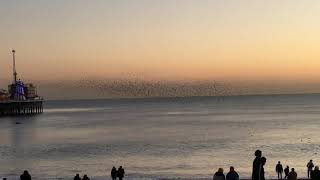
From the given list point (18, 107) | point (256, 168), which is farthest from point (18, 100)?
point (256, 168)

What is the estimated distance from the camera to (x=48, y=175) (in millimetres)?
39781

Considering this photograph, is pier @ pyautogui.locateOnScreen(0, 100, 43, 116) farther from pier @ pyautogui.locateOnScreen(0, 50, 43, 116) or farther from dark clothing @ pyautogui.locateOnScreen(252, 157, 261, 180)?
dark clothing @ pyautogui.locateOnScreen(252, 157, 261, 180)

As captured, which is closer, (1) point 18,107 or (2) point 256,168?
(2) point 256,168

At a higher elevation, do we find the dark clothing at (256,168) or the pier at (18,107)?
the pier at (18,107)

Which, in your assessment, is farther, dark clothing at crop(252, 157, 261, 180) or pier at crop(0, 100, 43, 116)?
pier at crop(0, 100, 43, 116)

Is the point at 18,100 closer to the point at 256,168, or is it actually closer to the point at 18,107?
the point at 18,107

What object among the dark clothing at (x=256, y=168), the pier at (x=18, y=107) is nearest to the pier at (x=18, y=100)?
the pier at (x=18, y=107)

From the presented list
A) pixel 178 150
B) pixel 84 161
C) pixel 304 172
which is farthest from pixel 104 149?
pixel 304 172

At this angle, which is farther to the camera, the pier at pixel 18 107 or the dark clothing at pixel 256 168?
the pier at pixel 18 107

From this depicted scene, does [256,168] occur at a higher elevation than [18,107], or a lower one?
lower

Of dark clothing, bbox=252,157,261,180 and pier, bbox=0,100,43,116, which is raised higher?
pier, bbox=0,100,43,116

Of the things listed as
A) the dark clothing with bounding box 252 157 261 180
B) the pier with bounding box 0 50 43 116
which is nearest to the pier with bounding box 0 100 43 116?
the pier with bounding box 0 50 43 116

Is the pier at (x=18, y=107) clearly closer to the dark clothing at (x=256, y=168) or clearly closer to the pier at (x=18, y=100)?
the pier at (x=18, y=100)

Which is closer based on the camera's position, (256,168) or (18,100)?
(256,168)
